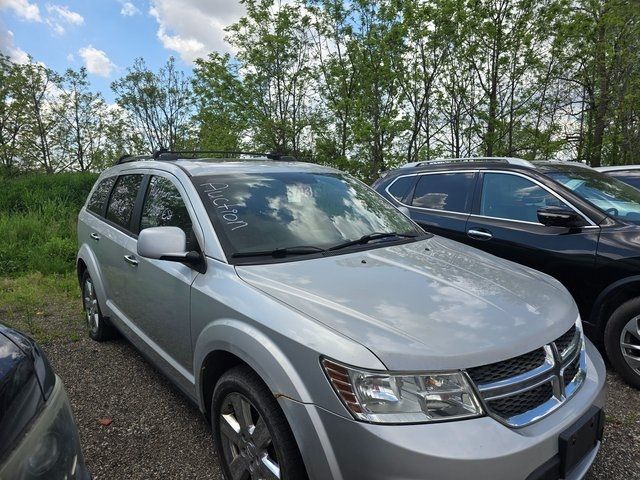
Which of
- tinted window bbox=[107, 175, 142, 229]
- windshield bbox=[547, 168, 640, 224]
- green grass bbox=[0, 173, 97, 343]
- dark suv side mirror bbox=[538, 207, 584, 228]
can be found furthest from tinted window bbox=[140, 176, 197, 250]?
windshield bbox=[547, 168, 640, 224]

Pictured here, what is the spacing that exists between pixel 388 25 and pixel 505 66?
13.7 feet

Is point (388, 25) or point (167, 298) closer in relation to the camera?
point (167, 298)

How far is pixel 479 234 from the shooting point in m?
4.32

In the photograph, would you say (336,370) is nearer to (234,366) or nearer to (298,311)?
(298,311)

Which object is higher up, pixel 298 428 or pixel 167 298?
pixel 167 298

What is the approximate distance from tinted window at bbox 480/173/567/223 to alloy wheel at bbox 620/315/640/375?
1130mm

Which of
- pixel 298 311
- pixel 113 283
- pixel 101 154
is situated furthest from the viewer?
pixel 101 154

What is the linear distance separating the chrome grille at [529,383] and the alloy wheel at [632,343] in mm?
1640

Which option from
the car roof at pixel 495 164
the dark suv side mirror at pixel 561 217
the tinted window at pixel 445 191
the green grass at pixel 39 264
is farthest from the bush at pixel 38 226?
the dark suv side mirror at pixel 561 217

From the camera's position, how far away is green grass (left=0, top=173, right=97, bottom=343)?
5164 millimetres

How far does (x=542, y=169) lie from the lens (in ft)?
14.1

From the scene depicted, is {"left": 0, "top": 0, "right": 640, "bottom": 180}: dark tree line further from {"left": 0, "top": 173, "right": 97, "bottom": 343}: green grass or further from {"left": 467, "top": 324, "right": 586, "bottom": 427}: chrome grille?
{"left": 467, "top": 324, "right": 586, "bottom": 427}: chrome grille

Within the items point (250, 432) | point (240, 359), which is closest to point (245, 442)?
point (250, 432)

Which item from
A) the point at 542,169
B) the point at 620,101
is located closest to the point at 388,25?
the point at 620,101
